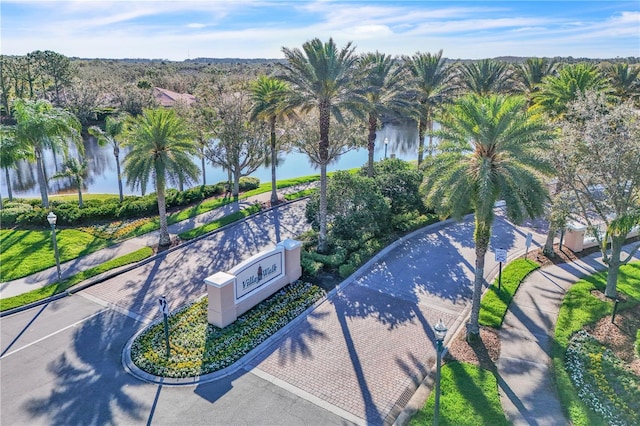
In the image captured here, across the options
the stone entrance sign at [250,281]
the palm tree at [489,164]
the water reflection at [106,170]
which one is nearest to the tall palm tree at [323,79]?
the stone entrance sign at [250,281]

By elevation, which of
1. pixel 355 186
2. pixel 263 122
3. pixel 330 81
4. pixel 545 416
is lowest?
pixel 545 416

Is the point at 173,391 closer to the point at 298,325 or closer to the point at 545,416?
the point at 298,325

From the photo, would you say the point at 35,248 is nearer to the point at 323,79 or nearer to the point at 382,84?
the point at 323,79

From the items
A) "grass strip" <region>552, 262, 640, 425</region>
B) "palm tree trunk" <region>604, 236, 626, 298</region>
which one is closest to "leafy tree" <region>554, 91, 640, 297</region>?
"palm tree trunk" <region>604, 236, 626, 298</region>

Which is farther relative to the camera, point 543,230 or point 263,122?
point 263,122

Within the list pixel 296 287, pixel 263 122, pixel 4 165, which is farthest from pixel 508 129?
pixel 4 165

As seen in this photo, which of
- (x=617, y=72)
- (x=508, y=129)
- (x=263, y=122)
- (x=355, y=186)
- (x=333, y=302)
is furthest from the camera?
(x=617, y=72)
